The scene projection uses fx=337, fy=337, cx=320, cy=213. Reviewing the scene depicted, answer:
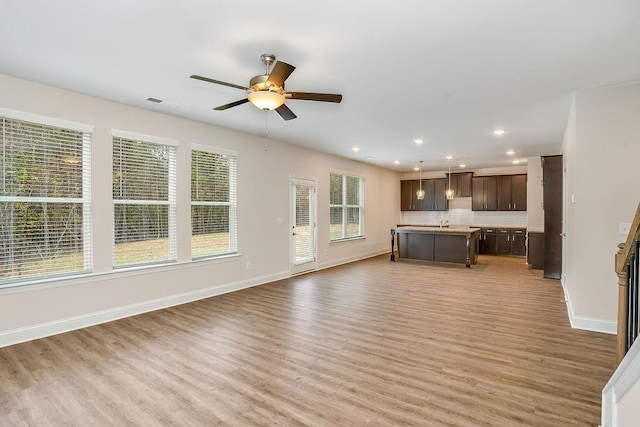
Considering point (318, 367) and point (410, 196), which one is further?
point (410, 196)

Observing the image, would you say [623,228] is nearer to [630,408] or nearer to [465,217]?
[630,408]

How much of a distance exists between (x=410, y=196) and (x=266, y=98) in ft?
30.0

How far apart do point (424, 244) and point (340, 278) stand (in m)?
2.90

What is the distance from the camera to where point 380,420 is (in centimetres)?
213

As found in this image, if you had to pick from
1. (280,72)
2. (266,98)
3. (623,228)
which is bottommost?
(623,228)

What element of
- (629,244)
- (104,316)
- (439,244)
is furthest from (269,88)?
(439,244)

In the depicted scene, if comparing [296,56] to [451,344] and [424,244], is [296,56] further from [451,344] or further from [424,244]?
[424,244]

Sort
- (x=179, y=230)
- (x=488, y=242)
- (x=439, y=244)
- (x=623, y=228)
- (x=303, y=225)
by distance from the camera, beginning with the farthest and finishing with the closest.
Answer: (x=488, y=242) → (x=439, y=244) → (x=303, y=225) → (x=179, y=230) → (x=623, y=228)

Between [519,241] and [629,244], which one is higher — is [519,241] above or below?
below

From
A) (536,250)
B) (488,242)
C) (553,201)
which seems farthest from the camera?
(488,242)

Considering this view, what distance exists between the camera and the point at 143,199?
4461 mm

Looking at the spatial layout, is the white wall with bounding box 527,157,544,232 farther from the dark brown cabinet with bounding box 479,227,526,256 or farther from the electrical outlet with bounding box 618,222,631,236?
the electrical outlet with bounding box 618,222,631,236

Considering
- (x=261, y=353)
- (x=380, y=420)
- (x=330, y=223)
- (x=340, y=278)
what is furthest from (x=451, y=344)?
(x=330, y=223)

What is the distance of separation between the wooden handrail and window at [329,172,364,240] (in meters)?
6.22
